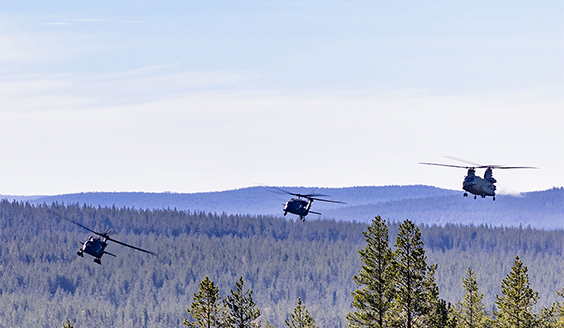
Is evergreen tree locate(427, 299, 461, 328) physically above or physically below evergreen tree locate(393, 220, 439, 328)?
below

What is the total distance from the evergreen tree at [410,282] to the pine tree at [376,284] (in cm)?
75

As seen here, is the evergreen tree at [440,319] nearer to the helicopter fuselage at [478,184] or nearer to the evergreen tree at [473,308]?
the helicopter fuselage at [478,184]

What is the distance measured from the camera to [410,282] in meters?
65.0

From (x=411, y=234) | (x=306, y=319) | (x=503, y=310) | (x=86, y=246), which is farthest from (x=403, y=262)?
(x=86, y=246)

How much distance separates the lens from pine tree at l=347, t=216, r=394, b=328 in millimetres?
65250

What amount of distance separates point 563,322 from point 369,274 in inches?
754

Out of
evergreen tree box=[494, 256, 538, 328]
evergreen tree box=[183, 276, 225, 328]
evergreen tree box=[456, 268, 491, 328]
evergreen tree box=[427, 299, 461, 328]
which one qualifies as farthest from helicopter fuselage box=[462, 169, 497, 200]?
evergreen tree box=[183, 276, 225, 328]

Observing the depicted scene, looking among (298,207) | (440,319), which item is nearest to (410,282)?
(440,319)

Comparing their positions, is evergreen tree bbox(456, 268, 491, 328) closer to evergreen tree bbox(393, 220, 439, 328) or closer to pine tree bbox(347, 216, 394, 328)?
evergreen tree bbox(393, 220, 439, 328)

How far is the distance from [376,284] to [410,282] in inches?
97.2

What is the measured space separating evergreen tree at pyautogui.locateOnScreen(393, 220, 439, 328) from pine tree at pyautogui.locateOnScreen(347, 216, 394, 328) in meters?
0.75

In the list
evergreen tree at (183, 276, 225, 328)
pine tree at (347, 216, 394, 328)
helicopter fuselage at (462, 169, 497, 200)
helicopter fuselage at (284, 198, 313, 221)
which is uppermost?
helicopter fuselage at (462, 169, 497, 200)

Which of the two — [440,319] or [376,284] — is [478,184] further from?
[376,284]

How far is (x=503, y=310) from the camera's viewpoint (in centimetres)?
7494
